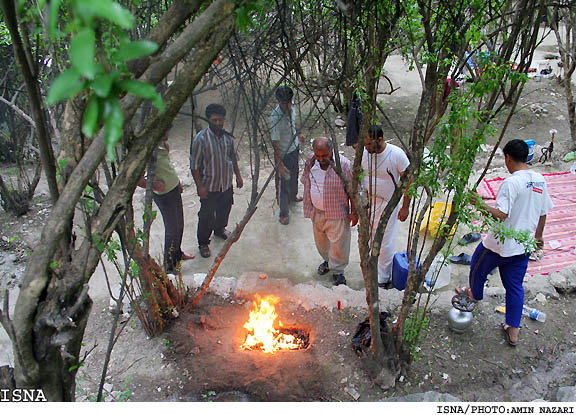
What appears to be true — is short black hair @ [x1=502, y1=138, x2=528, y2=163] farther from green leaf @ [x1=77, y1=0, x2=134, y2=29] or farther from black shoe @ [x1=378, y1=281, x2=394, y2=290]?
green leaf @ [x1=77, y1=0, x2=134, y2=29]

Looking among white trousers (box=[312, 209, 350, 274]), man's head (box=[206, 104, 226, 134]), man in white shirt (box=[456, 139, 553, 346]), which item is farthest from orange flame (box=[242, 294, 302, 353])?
man's head (box=[206, 104, 226, 134])

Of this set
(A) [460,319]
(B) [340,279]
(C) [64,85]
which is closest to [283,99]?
(B) [340,279]

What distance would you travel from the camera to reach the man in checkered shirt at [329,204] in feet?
13.9

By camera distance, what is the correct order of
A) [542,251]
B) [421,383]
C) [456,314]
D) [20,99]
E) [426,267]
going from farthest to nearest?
[20,99] < [542,251] < [456,314] < [421,383] < [426,267]

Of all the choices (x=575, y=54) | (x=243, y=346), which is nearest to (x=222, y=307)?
(x=243, y=346)

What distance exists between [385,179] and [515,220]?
1.20 metres

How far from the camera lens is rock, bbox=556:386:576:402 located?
2923 millimetres

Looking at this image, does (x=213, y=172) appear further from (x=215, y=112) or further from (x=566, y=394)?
(x=566, y=394)

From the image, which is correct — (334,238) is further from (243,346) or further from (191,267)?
(191,267)

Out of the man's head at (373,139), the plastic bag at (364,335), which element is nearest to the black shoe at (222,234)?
the man's head at (373,139)

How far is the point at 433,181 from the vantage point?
271 centimetres

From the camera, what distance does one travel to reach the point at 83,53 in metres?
0.87

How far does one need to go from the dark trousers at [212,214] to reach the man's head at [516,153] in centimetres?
314

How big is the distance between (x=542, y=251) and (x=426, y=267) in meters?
2.93
